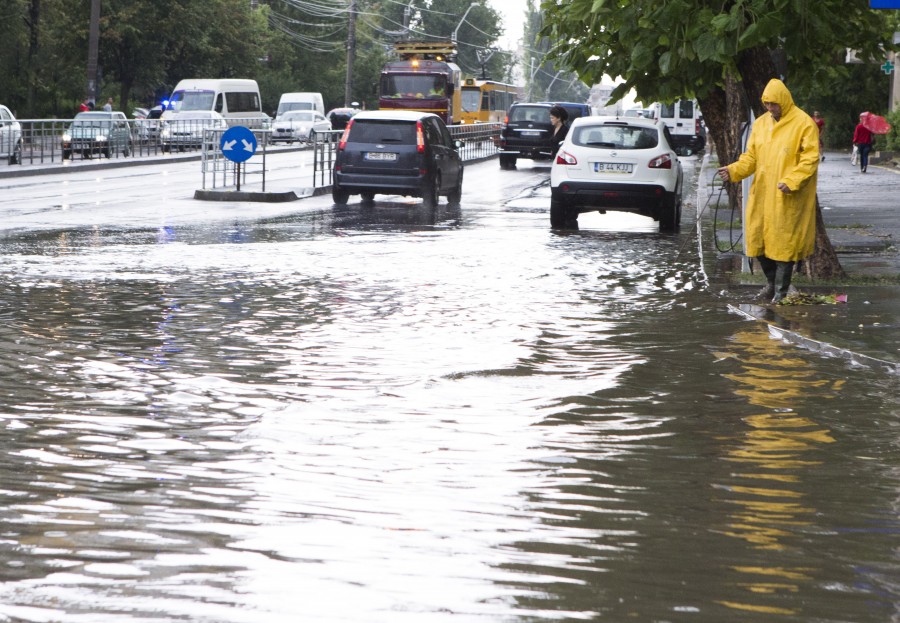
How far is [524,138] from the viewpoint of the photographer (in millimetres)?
44531

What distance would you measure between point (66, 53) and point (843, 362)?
2417 inches

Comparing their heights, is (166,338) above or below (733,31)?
below

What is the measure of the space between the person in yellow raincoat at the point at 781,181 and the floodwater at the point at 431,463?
68cm

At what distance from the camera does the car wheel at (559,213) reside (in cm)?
2180

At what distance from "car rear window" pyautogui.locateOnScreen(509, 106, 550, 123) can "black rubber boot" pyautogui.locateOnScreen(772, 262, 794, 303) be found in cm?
3312

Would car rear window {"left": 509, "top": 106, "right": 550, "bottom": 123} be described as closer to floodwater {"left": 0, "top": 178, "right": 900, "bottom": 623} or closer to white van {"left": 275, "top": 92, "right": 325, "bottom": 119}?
white van {"left": 275, "top": 92, "right": 325, "bottom": 119}

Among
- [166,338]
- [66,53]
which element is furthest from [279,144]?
[166,338]

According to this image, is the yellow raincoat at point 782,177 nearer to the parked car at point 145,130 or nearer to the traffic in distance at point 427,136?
the traffic in distance at point 427,136

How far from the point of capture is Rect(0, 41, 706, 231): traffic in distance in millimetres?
21594

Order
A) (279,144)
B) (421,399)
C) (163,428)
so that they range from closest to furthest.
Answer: (163,428), (421,399), (279,144)

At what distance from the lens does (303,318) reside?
11.5m

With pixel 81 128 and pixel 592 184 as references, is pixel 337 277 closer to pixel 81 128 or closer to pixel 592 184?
pixel 592 184

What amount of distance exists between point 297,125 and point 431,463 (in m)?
60.1

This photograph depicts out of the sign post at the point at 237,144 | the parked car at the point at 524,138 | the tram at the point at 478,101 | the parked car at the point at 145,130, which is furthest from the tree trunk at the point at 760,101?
the tram at the point at 478,101
